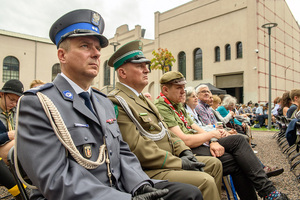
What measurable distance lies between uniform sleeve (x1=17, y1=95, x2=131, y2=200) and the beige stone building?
20.7 metres

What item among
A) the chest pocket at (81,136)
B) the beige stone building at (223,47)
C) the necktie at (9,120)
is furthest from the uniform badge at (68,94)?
the beige stone building at (223,47)

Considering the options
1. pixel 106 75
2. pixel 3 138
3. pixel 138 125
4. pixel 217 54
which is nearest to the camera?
pixel 138 125

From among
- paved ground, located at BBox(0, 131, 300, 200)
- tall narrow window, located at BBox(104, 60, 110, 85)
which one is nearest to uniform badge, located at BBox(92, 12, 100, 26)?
paved ground, located at BBox(0, 131, 300, 200)

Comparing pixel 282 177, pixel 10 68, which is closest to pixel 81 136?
pixel 282 177

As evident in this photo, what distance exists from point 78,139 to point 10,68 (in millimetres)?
30743

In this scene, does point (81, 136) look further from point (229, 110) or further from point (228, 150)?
point (229, 110)

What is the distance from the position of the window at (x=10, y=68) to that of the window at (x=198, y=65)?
845 inches

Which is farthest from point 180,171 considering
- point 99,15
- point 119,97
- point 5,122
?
point 5,122

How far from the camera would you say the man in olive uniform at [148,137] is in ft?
6.52

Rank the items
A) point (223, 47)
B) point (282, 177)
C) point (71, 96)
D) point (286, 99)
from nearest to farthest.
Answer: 1. point (71, 96)
2. point (282, 177)
3. point (286, 99)
4. point (223, 47)

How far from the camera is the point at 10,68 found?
27.1 metres

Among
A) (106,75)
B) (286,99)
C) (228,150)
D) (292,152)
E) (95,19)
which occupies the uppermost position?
(106,75)

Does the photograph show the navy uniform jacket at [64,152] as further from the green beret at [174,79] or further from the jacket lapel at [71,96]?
→ the green beret at [174,79]

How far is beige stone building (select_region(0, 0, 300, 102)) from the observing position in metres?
22.0
